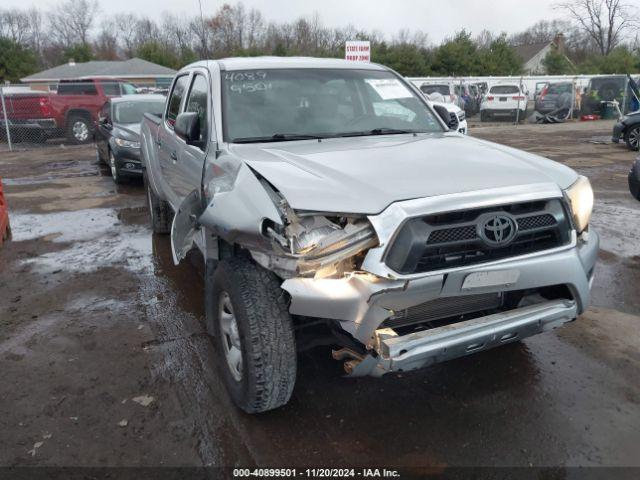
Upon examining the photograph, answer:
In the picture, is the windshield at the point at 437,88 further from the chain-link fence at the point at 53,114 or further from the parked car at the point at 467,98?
the chain-link fence at the point at 53,114

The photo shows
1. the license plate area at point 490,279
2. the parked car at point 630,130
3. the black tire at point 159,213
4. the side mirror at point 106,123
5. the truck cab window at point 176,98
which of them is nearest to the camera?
the license plate area at point 490,279

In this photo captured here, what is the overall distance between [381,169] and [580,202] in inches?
44.2

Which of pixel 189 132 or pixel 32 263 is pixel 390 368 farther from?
→ pixel 32 263

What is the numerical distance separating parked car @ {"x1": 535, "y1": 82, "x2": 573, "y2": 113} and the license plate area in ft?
78.2

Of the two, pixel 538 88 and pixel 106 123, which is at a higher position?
pixel 538 88

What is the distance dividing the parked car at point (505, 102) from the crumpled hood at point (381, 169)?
71.2ft

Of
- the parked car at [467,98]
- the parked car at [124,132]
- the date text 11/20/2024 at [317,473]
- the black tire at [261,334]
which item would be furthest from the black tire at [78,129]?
the date text 11/20/2024 at [317,473]

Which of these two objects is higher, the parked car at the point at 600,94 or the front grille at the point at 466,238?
the parked car at the point at 600,94

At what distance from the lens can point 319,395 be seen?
335cm

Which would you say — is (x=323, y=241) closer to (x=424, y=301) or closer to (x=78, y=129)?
(x=424, y=301)

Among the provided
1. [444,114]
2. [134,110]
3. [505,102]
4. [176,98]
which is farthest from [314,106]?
[505,102]

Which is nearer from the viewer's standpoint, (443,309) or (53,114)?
(443,309)

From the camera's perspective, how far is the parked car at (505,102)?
23.6m

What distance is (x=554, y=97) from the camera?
80.1 feet
